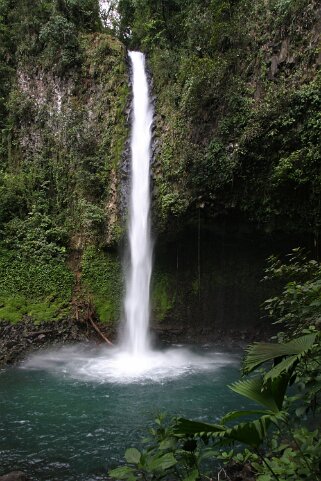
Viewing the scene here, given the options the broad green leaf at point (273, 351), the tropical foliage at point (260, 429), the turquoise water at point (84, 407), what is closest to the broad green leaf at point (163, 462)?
the tropical foliage at point (260, 429)

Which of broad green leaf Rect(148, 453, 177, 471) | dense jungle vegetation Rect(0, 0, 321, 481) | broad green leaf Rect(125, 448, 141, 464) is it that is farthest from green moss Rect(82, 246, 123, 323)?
broad green leaf Rect(148, 453, 177, 471)

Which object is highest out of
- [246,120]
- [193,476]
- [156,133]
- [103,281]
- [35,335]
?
[156,133]

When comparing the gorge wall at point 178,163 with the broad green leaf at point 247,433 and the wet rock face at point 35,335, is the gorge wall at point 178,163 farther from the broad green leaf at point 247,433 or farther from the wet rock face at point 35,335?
the broad green leaf at point 247,433

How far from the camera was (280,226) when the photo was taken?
10.7 m

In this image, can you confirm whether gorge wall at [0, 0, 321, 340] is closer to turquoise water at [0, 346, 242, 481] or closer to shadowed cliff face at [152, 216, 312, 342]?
shadowed cliff face at [152, 216, 312, 342]

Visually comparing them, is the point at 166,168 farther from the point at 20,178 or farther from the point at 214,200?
the point at 20,178

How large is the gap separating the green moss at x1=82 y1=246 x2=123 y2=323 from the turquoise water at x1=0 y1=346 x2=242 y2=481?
6.02ft

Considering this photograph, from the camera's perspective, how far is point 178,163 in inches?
446

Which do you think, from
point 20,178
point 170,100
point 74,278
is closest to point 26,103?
point 20,178

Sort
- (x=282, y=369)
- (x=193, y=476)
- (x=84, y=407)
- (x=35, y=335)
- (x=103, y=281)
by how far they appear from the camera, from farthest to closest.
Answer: (x=103, y=281)
(x=35, y=335)
(x=84, y=407)
(x=193, y=476)
(x=282, y=369)

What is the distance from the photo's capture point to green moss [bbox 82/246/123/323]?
11.8 metres

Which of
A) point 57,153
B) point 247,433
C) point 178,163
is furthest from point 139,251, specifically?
point 247,433

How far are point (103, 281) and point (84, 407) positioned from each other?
5.33 meters

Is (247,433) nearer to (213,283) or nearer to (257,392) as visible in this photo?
(257,392)
